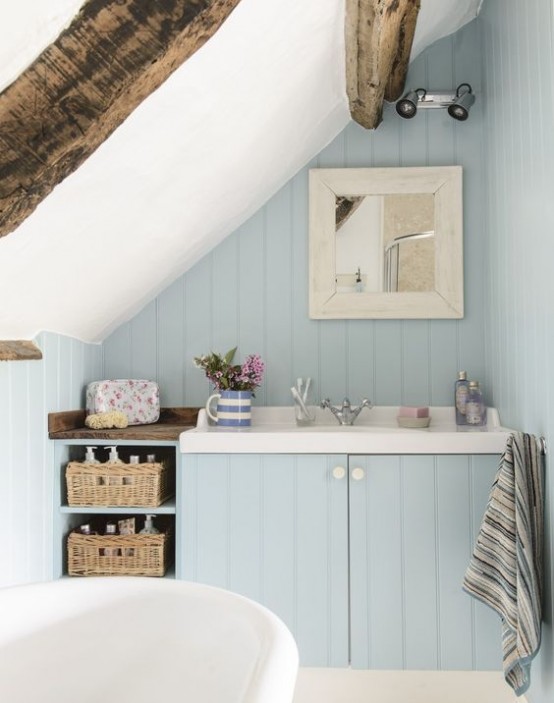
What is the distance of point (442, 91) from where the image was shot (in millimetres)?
2939

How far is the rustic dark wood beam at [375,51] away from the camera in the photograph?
6.79 ft

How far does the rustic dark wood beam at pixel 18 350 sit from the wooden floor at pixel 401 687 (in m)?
1.32

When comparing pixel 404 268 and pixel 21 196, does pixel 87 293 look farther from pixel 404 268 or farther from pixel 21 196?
pixel 404 268

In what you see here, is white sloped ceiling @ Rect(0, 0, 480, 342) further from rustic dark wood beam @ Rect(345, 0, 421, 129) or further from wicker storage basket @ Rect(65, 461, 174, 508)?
wicker storage basket @ Rect(65, 461, 174, 508)

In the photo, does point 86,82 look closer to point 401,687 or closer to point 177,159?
point 177,159

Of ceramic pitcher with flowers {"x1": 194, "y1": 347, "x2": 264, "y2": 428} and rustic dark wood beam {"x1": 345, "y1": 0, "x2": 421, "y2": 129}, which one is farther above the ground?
rustic dark wood beam {"x1": 345, "y1": 0, "x2": 421, "y2": 129}

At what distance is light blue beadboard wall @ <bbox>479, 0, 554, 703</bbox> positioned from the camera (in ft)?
6.71

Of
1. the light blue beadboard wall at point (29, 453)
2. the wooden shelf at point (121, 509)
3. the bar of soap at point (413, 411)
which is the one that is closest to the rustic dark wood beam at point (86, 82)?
the light blue beadboard wall at point (29, 453)

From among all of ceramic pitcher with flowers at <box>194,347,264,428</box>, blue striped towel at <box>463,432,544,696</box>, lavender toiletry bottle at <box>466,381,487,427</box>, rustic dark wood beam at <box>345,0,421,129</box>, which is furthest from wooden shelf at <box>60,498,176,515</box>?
rustic dark wood beam at <box>345,0,421,129</box>

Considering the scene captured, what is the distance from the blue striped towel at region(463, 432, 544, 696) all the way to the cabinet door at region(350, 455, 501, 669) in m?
0.20

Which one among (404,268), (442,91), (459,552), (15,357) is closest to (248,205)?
(404,268)

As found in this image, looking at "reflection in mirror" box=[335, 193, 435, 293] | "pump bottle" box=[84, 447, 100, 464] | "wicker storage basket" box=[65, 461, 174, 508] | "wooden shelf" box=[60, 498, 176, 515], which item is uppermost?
"reflection in mirror" box=[335, 193, 435, 293]

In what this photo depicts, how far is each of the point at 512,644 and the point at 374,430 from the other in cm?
88

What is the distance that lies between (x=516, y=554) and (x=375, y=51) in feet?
4.99
